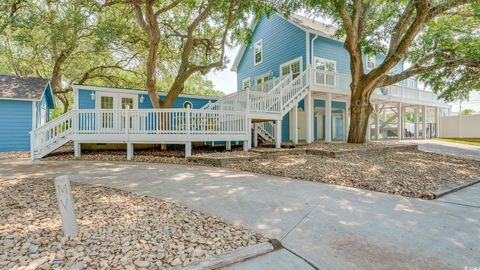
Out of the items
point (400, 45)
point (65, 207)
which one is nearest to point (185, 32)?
point (400, 45)

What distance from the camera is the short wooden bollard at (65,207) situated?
8.36ft

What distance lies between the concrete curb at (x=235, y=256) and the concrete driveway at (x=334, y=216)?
10 centimetres

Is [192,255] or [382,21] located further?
[382,21]

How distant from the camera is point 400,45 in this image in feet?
31.5

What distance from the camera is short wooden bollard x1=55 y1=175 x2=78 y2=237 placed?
8.36 feet

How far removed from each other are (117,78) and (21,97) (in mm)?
8693

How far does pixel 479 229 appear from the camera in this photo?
2.90m

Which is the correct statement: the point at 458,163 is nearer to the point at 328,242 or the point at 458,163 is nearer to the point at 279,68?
the point at 328,242

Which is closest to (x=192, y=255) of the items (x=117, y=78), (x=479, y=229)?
(x=479, y=229)

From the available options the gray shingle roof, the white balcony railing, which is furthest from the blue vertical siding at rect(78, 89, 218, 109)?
the white balcony railing

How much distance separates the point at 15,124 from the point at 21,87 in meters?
1.98

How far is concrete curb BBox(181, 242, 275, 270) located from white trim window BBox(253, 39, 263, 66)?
16.2 m

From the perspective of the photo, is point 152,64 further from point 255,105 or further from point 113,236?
point 113,236

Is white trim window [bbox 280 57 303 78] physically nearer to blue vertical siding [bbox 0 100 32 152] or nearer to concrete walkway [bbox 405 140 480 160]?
concrete walkway [bbox 405 140 480 160]
